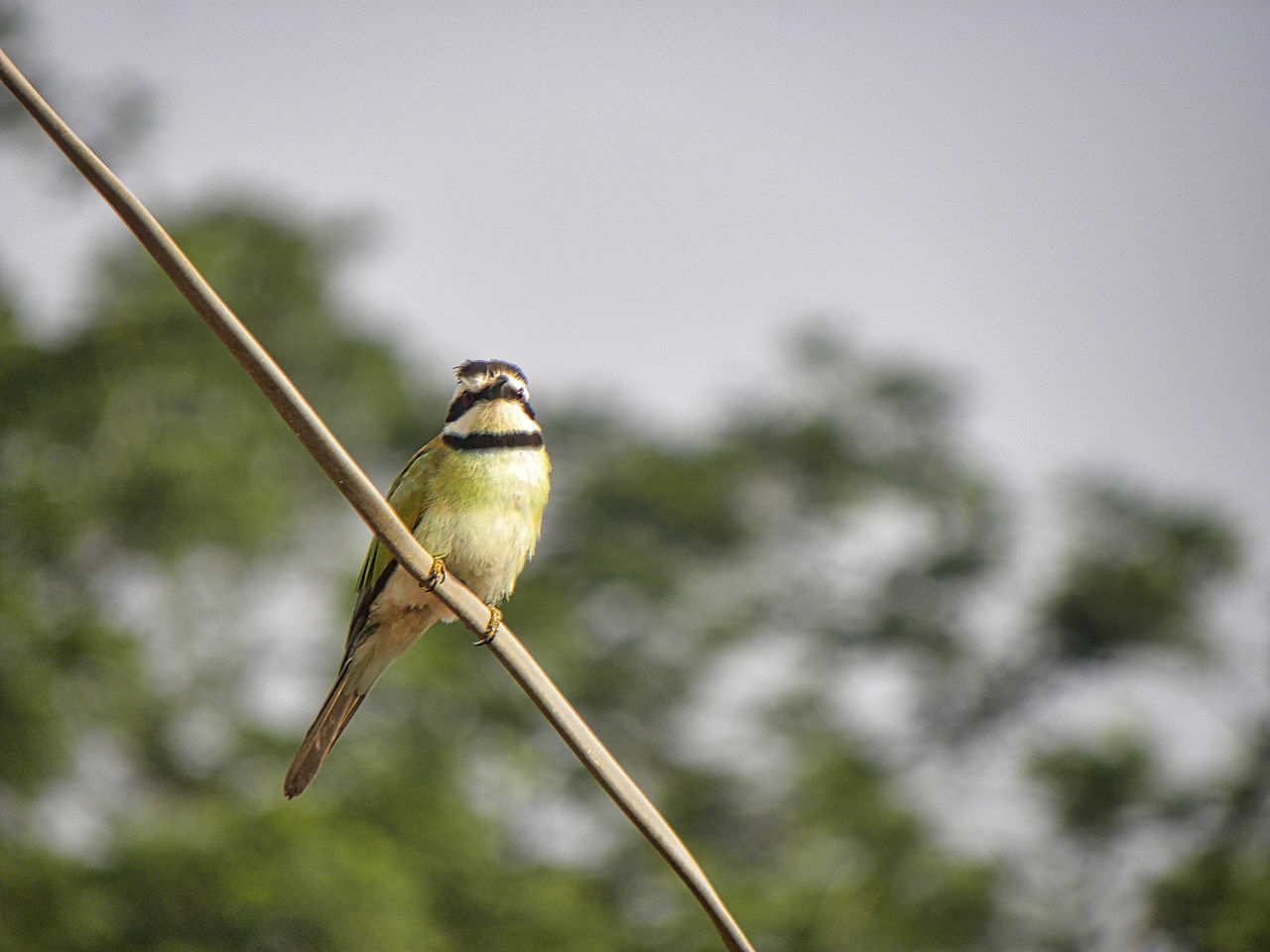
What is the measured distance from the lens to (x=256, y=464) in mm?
16938

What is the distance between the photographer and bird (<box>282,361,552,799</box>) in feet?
9.93

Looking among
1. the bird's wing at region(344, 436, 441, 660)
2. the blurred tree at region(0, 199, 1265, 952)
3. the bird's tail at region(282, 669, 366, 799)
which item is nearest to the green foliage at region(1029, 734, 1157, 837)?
the blurred tree at region(0, 199, 1265, 952)

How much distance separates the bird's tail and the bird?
1.3 inches

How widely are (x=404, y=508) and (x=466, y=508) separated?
0.24m

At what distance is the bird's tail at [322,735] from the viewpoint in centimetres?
239

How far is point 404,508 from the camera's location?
3.24 m

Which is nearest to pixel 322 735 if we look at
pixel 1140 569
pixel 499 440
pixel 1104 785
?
pixel 499 440

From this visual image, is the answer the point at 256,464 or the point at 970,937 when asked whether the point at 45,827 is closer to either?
the point at 256,464

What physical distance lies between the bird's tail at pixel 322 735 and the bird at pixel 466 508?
0.03 metres

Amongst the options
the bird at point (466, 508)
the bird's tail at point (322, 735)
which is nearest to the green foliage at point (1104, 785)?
the bird at point (466, 508)

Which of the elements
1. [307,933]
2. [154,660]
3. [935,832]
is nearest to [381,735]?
[154,660]

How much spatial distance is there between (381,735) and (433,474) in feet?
42.3

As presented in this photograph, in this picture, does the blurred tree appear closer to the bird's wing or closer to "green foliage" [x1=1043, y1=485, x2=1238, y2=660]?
"green foliage" [x1=1043, y1=485, x2=1238, y2=660]

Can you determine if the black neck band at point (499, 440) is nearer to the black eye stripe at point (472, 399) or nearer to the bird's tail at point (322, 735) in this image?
the black eye stripe at point (472, 399)
